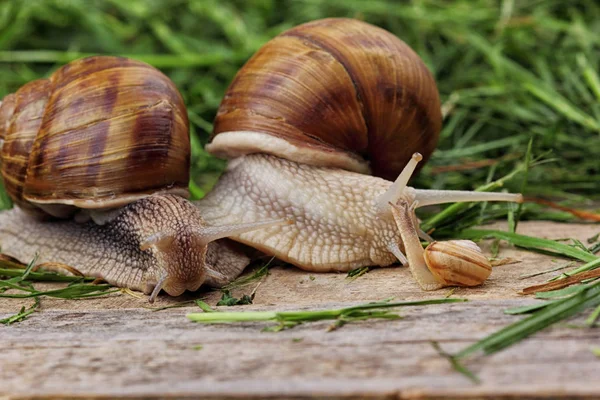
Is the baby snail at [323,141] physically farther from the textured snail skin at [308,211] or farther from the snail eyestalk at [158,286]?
the snail eyestalk at [158,286]

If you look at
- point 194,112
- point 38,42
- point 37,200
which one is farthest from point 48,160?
point 38,42

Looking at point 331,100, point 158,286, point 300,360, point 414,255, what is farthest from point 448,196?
point 300,360

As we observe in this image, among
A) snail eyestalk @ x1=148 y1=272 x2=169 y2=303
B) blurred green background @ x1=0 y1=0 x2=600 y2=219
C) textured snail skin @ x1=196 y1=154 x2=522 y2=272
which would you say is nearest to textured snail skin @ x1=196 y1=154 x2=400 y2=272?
textured snail skin @ x1=196 y1=154 x2=522 y2=272

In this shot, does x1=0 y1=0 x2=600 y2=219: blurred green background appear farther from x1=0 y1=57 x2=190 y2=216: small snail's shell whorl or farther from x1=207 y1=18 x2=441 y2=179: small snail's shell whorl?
x1=0 y1=57 x2=190 y2=216: small snail's shell whorl

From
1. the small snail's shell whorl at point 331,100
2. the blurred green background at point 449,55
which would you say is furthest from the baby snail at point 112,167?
the blurred green background at point 449,55

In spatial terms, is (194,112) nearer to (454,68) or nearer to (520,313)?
(454,68)
